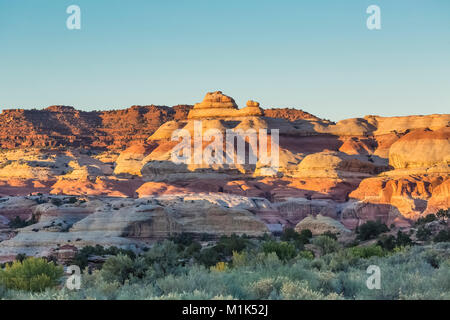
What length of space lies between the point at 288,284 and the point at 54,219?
4036cm

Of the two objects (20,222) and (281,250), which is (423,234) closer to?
(281,250)

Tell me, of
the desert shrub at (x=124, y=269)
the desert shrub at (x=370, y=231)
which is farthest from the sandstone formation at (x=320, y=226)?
→ the desert shrub at (x=124, y=269)

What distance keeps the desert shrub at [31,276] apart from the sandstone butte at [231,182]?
2130cm

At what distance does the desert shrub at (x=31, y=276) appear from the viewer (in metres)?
15.7

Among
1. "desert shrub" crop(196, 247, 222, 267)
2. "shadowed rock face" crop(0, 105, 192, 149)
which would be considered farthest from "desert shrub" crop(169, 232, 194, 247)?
"shadowed rock face" crop(0, 105, 192, 149)

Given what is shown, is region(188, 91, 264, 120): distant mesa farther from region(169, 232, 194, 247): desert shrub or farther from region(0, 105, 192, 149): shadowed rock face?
region(169, 232, 194, 247): desert shrub

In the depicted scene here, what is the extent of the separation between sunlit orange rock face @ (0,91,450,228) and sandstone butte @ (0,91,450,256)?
161 mm

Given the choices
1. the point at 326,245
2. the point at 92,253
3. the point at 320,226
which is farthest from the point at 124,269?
the point at 320,226

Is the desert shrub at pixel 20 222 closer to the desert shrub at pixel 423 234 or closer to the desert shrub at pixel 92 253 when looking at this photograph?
the desert shrub at pixel 92 253

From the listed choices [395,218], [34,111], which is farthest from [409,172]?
[34,111]

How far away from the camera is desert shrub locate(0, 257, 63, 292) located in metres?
15.7

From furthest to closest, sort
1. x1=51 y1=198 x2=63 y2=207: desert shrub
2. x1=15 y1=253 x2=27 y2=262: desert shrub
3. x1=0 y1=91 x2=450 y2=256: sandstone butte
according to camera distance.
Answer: x1=51 y1=198 x2=63 y2=207: desert shrub → x1=0 y1=91 x2=450 y2=256: sandstone butte → x1=15 y1=253 x2=27 y2=262: desert shrub
